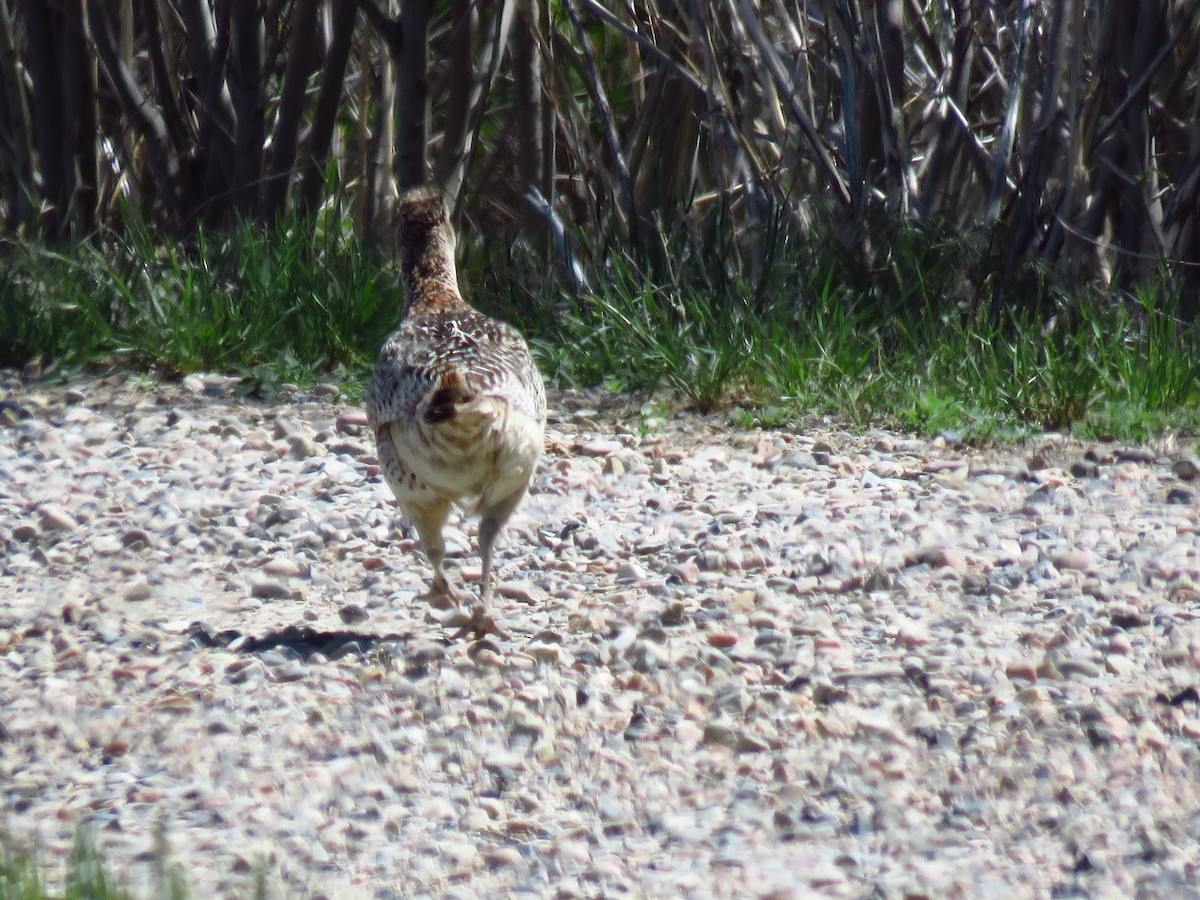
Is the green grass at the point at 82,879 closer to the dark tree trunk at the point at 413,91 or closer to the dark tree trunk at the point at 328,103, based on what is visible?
the dark tree trunk at the point at 413,91

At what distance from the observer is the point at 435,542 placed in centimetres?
545

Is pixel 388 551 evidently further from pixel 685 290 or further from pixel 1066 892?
pixel 1066 892

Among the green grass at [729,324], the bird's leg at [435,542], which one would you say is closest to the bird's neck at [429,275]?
the bird's leg at [435,542]

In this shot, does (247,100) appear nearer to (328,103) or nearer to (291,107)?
(291,107)

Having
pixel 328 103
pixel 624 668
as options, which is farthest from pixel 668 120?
pixel 624 668

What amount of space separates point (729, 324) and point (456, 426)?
300 centimetres

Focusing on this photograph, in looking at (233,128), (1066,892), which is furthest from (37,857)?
(233,128)

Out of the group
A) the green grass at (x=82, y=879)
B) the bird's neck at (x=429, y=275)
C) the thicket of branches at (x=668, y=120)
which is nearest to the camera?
the green grass at (x=82, y=879)

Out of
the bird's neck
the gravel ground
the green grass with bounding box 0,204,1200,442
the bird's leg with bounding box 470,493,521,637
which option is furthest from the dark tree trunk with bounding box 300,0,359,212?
the bird's leg with bounding box 470,493,521,637

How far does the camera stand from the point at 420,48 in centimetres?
885

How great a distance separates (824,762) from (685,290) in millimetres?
4030

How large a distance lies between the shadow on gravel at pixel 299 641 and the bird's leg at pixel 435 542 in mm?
234

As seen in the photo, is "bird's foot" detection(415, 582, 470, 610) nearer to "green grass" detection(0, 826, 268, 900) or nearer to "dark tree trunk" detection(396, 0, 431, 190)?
"green grass" detection(0, 826, 268, 900)

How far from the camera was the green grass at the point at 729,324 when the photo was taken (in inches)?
282
